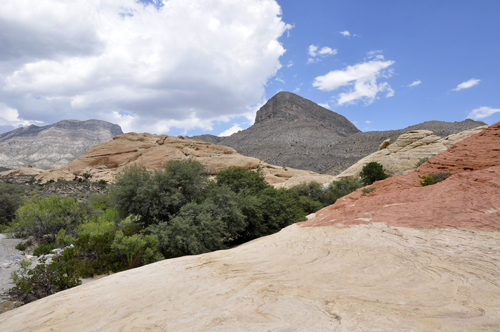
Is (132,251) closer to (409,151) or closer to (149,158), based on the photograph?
(409,151)

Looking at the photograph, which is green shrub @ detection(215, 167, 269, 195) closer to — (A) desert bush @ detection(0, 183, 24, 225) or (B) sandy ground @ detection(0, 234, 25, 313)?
(B) sandy ground @ detection(0, 234, 25, 313)

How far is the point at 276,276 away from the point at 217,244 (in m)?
8.17

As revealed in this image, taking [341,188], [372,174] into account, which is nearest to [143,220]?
[341,188]

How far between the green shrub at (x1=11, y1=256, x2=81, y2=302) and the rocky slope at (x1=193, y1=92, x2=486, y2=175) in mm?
43892

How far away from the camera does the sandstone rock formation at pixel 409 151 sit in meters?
27.5

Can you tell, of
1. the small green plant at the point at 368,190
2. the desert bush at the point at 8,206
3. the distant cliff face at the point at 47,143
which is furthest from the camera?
the distant cliff face at the point at 47,143

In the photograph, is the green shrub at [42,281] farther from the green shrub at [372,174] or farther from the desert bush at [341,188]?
the green shrub at [372,174]

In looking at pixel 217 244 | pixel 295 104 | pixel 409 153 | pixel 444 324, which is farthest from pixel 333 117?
pixel 444 324

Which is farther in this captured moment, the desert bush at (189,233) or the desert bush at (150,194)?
the desert bush at (150,194)

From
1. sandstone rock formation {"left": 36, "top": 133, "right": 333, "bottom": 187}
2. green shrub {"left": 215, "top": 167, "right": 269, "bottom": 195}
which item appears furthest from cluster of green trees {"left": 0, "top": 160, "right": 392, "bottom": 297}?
sandstone rock formation {"left": 36, "top": 133, "right": 333, "bottom": 187}

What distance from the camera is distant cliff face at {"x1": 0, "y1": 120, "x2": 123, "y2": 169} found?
338 feet

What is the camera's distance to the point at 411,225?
650cm

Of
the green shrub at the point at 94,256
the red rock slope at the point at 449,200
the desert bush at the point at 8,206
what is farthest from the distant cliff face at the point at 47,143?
the red rock slope at the point at 449,200

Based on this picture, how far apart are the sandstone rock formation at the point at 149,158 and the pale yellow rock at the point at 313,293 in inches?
1065
